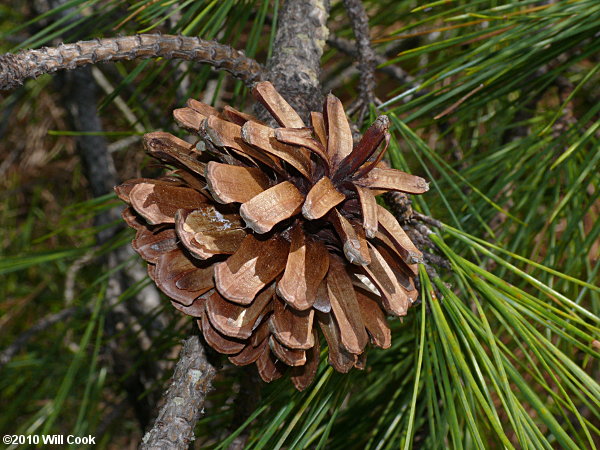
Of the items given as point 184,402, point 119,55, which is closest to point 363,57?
point 119,55

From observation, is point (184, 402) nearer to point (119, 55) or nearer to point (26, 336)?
point (119, 55)

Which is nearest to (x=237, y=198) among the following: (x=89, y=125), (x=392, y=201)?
(x=392, y=201)

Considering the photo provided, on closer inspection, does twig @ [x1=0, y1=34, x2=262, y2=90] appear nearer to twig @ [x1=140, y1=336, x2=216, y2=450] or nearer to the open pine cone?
the open pine cone

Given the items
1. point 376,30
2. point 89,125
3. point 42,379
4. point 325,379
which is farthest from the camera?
point 42,379

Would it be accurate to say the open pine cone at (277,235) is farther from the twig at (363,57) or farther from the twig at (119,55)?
the twig at (363,57)

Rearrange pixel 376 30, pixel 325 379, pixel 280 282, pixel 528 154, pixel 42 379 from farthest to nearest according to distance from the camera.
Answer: pixel 42 379
pixel 376 30
pixel 528 154
pixel 325 379
pixel 280 282

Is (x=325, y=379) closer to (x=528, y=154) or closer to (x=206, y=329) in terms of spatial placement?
(x=206, y=329)

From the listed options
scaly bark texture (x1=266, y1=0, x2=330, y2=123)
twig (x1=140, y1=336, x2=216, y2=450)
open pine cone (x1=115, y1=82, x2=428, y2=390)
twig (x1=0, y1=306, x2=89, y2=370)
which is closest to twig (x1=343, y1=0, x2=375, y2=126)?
scaly bark texture (x1=266, y1=0, x2=330, y2=123)
